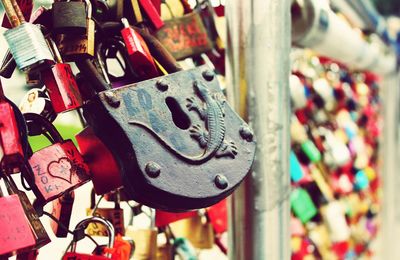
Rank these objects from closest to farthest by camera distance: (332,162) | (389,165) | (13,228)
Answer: (13,228)
(332,162)
(389,165)

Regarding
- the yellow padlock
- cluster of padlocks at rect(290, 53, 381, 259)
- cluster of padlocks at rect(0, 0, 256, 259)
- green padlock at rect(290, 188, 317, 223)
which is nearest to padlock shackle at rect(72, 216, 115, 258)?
cluster of padlocks at rect(0, 0, 256, 259)

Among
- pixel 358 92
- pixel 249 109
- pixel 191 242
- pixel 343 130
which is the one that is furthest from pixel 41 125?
pixel 358 92

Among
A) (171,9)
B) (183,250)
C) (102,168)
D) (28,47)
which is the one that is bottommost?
(183,250)

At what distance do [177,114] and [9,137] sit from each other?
158mm

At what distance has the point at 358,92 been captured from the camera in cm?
197

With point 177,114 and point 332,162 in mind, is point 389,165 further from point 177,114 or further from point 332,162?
point 177,114

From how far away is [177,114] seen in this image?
529 mm

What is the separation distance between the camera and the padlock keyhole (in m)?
0.52

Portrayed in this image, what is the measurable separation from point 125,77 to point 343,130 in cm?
127

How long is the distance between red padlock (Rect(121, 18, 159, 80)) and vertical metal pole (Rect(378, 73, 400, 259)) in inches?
73.4

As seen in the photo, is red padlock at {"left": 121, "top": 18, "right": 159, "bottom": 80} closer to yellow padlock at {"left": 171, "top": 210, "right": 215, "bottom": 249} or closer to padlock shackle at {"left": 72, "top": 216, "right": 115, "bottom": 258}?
padlock shackle at {"left": 72, "top": 216, "right": 115, "bottom": 258}

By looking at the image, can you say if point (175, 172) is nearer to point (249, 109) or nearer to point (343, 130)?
point (249, 109)

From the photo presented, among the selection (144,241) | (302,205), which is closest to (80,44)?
(144,241)

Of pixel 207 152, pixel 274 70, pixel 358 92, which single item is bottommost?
pixel 207 152
